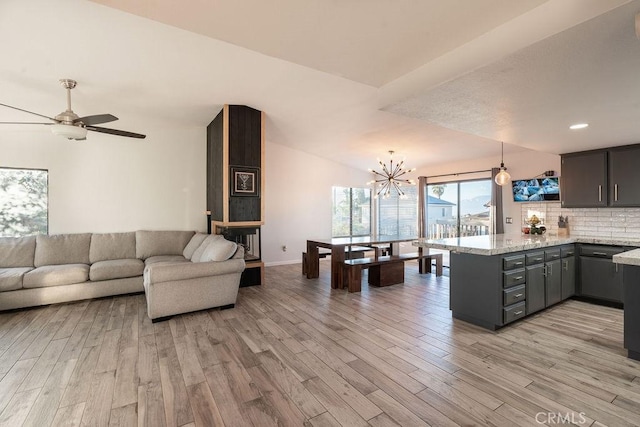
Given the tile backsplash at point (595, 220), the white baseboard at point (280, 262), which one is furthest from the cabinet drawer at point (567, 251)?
the white baseboard at point (280, 262)

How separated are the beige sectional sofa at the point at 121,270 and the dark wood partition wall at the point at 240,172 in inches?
24.0

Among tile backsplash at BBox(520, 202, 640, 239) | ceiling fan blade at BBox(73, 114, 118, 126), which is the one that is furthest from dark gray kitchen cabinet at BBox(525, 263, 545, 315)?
ceiling fan blade at BBox(73, 114, 118, 126)

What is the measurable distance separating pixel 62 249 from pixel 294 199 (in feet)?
14.8

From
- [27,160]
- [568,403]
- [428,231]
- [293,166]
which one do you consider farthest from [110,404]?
[428,231]

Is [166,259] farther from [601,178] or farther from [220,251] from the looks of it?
[601,178]

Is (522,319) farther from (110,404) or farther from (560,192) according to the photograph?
(110,404)

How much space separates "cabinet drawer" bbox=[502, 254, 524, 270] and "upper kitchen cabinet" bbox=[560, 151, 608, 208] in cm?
228

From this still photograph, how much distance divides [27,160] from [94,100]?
1.72 meters

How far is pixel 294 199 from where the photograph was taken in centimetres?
735

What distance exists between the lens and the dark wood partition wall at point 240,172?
471cm

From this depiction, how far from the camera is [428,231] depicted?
768 cm

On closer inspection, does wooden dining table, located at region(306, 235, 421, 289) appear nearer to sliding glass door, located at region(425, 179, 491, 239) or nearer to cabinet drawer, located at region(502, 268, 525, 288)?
sliding glass door, located at region(425, 179, 491, 239)

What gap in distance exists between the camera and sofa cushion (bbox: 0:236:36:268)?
425 centimetres

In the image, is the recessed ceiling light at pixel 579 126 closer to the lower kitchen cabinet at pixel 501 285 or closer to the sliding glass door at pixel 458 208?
the lower kitchen cabinet at pixel 501 285
